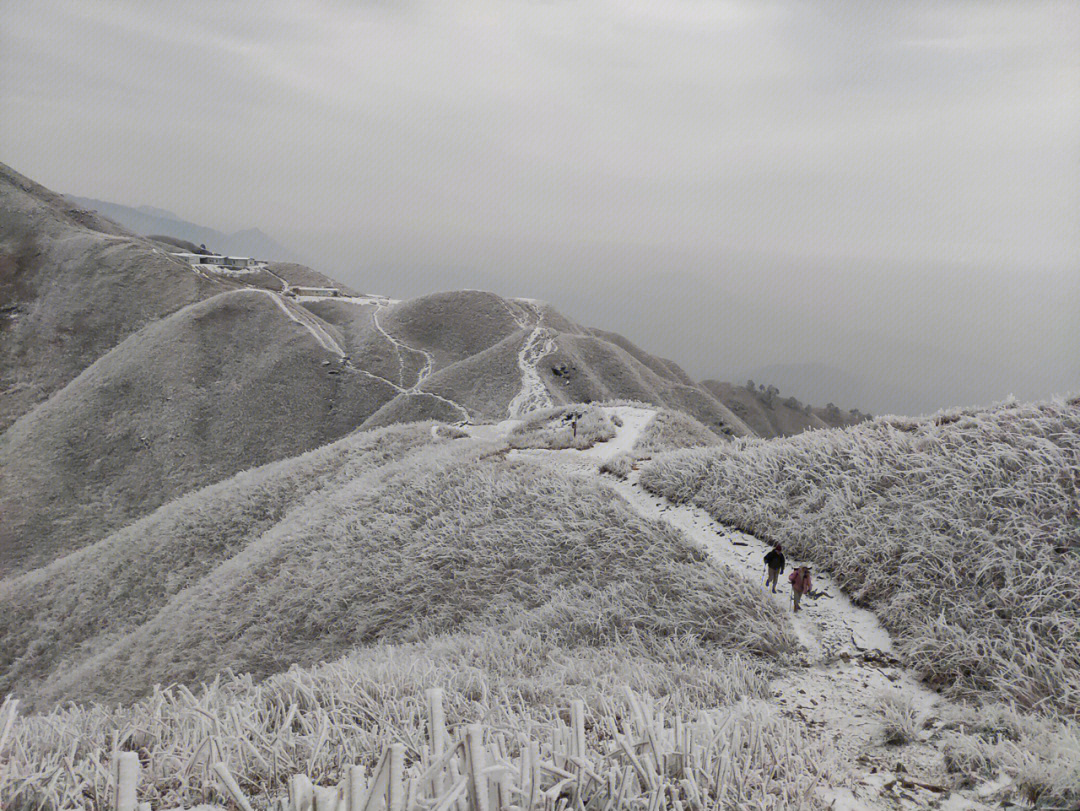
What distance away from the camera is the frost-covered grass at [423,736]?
128 inches

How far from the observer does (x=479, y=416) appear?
53969mm

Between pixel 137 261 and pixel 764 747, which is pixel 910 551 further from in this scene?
pixel 137 261

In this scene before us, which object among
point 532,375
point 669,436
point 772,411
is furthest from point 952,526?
point 772,411

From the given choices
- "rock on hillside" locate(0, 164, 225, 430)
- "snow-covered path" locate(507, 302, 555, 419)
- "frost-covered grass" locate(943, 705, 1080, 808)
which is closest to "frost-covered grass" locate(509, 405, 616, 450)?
"frost-covered grass" locate(943, 705, 1080, 808)

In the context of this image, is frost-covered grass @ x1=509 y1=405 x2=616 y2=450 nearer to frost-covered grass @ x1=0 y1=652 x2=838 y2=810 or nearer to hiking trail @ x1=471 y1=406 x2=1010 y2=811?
hiking trail @ x1=471 y1=406 x2=1010 y2=811

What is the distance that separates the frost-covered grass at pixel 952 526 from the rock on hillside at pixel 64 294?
81.3 meters

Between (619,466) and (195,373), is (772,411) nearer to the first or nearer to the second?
(195,373)

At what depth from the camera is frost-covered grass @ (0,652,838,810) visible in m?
3.26

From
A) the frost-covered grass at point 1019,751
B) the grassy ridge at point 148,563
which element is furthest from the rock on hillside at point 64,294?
the frost-covered grass at point 1019,751

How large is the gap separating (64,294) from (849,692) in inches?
4180

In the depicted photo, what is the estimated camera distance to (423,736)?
13.8 ft

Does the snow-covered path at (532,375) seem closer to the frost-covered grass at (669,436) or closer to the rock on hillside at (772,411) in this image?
the frost-covered grass at (669,436)

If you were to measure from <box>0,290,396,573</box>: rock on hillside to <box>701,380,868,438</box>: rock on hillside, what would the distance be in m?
84.4

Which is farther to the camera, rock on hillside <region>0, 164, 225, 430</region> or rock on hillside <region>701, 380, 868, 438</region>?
rock on hillside <region>701, 380, 868, 438</region>
